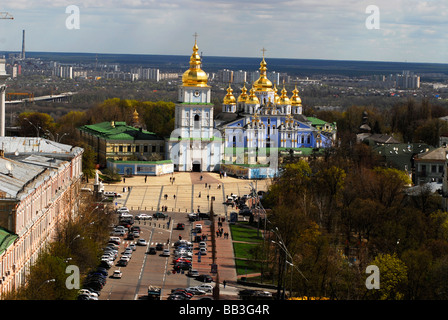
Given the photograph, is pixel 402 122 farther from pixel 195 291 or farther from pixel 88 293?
pixel 88 293

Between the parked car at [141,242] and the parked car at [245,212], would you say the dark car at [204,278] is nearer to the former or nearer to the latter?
the parked car at [141,242]

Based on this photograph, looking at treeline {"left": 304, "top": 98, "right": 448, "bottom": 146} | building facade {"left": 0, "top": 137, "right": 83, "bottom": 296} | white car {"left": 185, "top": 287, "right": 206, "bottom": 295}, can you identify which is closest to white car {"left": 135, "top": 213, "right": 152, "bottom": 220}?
building facade {"left": 0, "top": 137, "right": 83, "bottom": 296}

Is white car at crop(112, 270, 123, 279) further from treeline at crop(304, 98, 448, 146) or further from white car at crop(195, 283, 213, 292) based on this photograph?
treeline at crop(304, 98, 448, 146)

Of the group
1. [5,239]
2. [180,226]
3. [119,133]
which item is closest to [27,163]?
[180,226]

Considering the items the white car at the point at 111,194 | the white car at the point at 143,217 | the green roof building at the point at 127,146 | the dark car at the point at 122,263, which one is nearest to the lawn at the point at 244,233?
the white car at the point at 143,217
